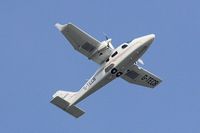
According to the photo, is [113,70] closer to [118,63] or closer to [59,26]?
[118,63]

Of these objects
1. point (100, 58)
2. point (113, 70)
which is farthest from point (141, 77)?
point (113, 70)

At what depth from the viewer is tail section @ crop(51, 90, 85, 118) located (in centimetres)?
7638

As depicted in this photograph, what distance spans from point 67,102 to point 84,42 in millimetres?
7097

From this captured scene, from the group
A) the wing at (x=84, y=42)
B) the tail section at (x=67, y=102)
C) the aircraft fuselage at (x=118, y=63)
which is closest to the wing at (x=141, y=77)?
the aircraft fuselage at (x=118, y=63)

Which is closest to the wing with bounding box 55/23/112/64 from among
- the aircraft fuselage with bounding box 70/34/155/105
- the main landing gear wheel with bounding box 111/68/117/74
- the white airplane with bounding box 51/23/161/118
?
the white airplane with bounding box 51/23/161/118

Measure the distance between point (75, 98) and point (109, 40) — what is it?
7.15m

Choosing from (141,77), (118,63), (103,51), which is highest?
(141,77)

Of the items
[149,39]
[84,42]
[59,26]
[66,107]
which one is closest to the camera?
[149,39]

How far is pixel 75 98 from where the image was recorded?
76500 millimetres

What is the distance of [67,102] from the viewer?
7681 centimetres

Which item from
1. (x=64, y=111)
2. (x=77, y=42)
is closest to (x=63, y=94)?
(x=64, y=111)

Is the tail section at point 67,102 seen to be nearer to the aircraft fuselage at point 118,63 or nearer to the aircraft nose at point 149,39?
the aircraft fuselage at point 118,63

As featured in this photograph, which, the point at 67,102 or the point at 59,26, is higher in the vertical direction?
the point at 59,26

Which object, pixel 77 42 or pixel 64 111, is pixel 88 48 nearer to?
pixel 77 42
